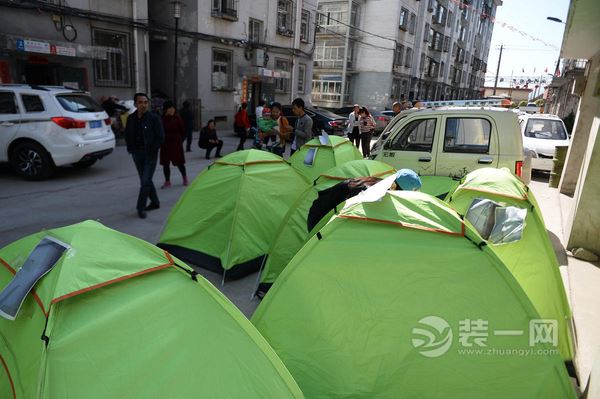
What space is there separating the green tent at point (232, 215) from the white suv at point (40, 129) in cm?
467

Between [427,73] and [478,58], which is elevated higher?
[478,58]

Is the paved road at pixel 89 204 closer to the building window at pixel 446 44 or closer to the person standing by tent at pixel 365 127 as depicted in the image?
the person standing by tent at pixel 365 127

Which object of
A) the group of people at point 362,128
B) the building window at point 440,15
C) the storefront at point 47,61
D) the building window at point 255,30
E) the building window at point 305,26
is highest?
the building window at point 440,15

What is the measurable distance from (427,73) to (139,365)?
1584 inches

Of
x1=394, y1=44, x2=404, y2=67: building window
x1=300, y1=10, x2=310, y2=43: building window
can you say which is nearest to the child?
x1=300, y1=10, x2=310, y2=43: building window

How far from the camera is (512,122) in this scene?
5.68m

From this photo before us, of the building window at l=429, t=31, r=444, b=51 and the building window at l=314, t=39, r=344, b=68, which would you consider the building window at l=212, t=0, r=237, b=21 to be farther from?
the building window at l=429, t=31, r=444, b=51

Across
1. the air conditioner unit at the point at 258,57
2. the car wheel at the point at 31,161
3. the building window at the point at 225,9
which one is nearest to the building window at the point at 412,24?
the air conditioner unit at the point at 258,57

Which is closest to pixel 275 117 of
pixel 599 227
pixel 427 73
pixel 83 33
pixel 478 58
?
pixel 599 227

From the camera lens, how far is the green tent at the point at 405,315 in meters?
2.63

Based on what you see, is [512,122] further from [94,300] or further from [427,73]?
[427,73]

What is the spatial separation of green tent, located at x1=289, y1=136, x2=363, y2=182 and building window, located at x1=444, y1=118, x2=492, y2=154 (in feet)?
5.83

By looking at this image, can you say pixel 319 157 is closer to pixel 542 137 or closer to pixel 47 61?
pixel 542 137

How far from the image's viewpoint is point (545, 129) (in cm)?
1208
